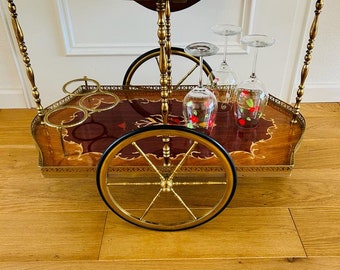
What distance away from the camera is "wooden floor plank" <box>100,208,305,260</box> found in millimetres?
892

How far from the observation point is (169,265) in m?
0.87

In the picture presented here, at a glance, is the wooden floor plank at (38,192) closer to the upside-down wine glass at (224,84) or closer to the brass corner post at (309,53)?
the upside-down wine glass at (224,84)

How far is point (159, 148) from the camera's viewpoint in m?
1.00

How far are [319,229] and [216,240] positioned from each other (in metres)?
0.31

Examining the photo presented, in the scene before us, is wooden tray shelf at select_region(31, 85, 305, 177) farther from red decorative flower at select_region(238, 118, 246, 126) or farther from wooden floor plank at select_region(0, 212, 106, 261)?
wooden floor plank at select_region(0, 212, 106, 261)

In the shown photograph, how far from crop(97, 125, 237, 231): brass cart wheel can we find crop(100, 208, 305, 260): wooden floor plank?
0.12 ft

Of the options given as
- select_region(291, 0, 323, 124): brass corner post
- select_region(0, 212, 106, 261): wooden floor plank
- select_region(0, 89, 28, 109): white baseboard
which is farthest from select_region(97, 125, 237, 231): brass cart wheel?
select_region(0, 89, 28, 109): white baseboard

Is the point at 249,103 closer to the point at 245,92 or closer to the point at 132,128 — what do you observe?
the point at 245,92

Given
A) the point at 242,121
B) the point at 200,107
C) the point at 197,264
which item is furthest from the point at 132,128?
the point at 197,264

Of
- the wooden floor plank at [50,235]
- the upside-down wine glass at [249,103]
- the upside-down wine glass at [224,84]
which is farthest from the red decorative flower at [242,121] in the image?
the wooden floor plank at [50,235]

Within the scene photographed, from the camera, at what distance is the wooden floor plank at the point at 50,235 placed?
35.3 inches

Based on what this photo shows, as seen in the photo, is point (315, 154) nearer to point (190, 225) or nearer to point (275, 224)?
point (275, 224)

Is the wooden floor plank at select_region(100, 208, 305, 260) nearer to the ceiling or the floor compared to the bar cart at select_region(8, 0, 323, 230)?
nearer to the floor

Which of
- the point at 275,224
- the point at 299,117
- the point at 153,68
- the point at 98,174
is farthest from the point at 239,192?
the point at 153,68
